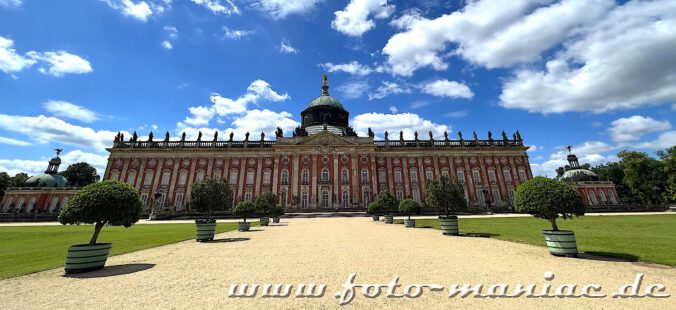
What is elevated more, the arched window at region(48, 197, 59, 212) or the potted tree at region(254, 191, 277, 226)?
the arched window at region(48, 197, 59, 212)

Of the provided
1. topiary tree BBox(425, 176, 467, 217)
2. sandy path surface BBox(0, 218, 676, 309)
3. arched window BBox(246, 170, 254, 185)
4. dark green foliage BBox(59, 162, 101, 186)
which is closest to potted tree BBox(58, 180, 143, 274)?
sandy path surface BBox(0, 218, 676, 309)

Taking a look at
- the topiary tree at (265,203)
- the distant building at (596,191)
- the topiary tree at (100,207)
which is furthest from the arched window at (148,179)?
the distant building at (596,191)

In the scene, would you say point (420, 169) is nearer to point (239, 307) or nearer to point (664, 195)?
point (664, 195)

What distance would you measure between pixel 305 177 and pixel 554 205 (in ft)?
132

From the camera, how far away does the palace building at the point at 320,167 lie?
46.3 meters

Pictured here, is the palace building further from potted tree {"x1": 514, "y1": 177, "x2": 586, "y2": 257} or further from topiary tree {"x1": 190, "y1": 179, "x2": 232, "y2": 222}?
potted tree {"x1": 514, "y1": 177, "x2": 586, "y2": 257}

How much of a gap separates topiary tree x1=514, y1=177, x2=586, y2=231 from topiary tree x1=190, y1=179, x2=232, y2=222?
13.8 metres

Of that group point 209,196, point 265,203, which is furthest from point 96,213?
point 265,203

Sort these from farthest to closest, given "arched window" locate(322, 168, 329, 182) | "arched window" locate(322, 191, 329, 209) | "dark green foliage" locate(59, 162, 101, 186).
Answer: "dark green foliage" locate(59, 162, 101, 186) < "arched window" locate(322, 168, 329, 182) < "arched window" locate(322, 191, 329, 209)

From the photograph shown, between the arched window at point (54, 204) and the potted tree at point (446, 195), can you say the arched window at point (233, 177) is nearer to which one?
the arched window at point (54, 204)

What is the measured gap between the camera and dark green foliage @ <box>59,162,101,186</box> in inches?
2537

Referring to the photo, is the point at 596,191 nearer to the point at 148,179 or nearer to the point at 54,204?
the point at 148,179

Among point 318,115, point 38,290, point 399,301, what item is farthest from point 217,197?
point 318,115

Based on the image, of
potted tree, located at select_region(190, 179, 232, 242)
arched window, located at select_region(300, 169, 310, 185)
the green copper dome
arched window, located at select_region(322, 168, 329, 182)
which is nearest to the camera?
potted tree, located at select_region(190, 179, 232, 242)
